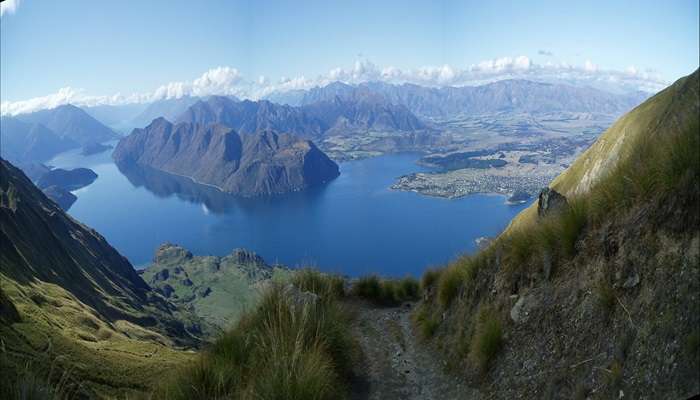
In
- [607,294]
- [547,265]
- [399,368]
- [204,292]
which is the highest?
[607,294]

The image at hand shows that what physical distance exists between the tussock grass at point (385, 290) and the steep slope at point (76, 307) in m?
5.38

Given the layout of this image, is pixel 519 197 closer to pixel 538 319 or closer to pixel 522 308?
pixel 522 308

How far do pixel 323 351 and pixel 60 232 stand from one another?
140m

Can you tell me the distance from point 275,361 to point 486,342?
10.2ft

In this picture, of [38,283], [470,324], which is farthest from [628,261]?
[38,283]

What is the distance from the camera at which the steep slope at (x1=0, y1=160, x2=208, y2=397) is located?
37.6m

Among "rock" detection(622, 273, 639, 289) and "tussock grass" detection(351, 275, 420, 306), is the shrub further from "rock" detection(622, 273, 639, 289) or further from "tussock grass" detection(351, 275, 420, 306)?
"tussock grass" detection(351, 275, 420, 306)

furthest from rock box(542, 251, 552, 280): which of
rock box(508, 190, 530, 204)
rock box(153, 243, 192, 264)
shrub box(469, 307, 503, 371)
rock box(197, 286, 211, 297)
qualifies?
rock box(197, 286, 211, 297)

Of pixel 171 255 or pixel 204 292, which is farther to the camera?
pixel 204 292

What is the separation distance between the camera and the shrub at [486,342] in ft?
21.1

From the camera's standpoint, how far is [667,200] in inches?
178

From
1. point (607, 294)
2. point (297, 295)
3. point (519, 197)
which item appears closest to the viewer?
point (607, 294)

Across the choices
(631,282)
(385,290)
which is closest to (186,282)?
(385,290)

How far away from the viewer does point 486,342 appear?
6543mm
